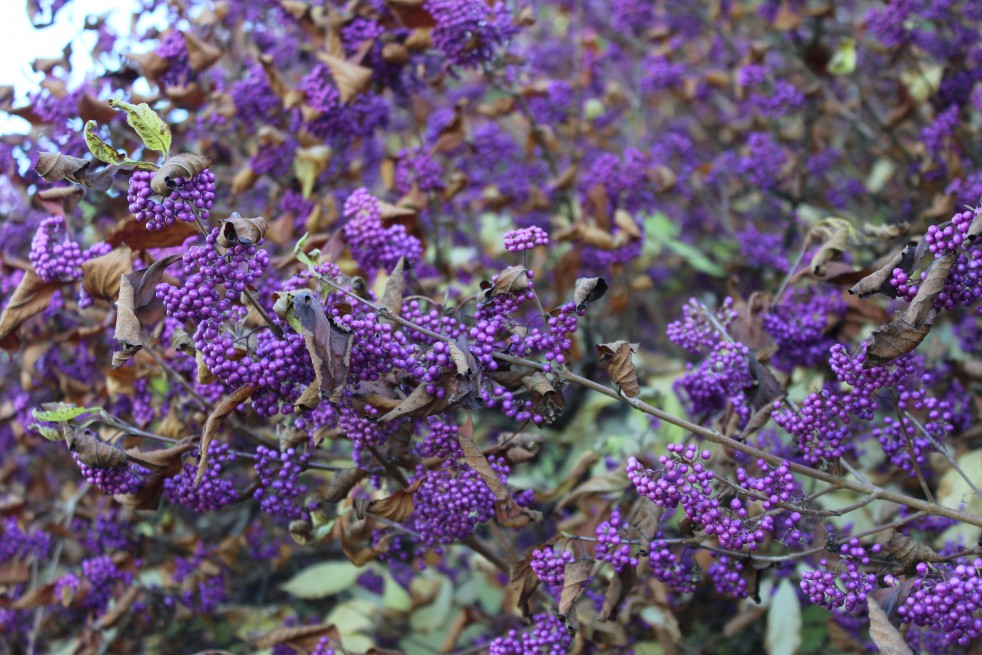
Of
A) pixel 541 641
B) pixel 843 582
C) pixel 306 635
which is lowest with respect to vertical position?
pixel 306 635

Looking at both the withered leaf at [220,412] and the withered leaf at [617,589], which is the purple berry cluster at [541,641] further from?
the withered leaf at [220,412]

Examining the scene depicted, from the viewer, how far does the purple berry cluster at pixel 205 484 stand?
4.81 ft

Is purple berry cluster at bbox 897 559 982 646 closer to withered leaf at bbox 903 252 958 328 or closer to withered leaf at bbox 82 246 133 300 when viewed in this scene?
withered leaf at bbox 903 252 958 328

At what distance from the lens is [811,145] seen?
268 centimetres

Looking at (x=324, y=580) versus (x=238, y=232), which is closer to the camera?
(x=238, y=232)

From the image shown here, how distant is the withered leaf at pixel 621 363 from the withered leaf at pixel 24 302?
1.03 metres

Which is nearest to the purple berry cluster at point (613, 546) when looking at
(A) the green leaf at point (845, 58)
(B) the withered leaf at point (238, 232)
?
(B) the withered leaf at point (238, 232)

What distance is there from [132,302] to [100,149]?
0.23 m

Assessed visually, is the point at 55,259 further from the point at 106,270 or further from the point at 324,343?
the point at 324,343

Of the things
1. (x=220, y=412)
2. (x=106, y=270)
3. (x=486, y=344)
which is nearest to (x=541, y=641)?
(x=486, y=344)

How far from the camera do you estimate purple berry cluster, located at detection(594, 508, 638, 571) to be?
1335mm

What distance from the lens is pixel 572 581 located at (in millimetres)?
1348

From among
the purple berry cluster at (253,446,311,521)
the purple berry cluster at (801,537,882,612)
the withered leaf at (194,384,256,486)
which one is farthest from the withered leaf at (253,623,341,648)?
the purple berry cluster at (801,537,882,612)

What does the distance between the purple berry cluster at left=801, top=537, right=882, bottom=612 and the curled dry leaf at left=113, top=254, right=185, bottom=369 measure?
1.05 metres
